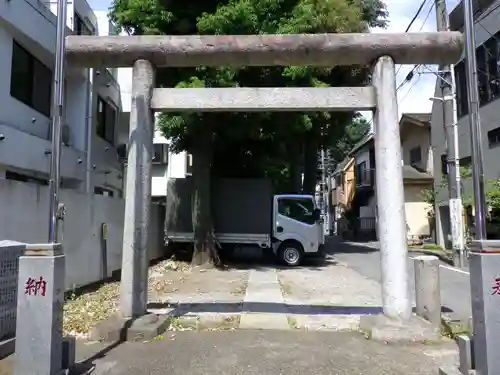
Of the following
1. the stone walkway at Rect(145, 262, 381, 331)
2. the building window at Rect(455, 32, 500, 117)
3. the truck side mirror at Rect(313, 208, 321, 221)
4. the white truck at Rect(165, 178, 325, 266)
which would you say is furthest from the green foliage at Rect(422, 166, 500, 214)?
the white truck at Rect(165, 178, 325, 266)

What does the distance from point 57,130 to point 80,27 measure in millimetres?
11726

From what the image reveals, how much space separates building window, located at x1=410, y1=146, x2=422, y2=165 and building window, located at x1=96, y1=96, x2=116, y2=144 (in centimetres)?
1966

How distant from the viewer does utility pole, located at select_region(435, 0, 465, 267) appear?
15.4 m

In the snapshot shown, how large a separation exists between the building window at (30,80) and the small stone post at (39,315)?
8.42 metres

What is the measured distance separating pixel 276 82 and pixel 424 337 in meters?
8.95

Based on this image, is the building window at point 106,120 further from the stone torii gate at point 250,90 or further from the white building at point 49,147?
the stone torii gate at point 250,90

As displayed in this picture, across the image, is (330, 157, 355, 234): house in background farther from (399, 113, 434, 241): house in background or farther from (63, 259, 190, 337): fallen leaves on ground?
(63, 259, 190, 337): fallen leaves on ground

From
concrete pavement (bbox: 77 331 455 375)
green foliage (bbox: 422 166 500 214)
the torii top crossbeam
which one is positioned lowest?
concrete pavement (bbox: 77 331 455 375)

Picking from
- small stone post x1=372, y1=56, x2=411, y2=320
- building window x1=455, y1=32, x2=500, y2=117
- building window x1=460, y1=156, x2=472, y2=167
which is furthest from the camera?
building window x1=460, y1=156, x2=472, y2=167

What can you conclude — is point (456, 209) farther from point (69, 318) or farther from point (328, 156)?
point (328, 156)

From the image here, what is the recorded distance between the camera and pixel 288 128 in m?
14.2

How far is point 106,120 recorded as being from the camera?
59.9 feet

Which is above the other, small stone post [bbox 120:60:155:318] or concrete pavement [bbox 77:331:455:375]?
small stone post [bbox 120:60:155:318]

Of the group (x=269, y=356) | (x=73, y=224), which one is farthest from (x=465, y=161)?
(x=269, y=356)
